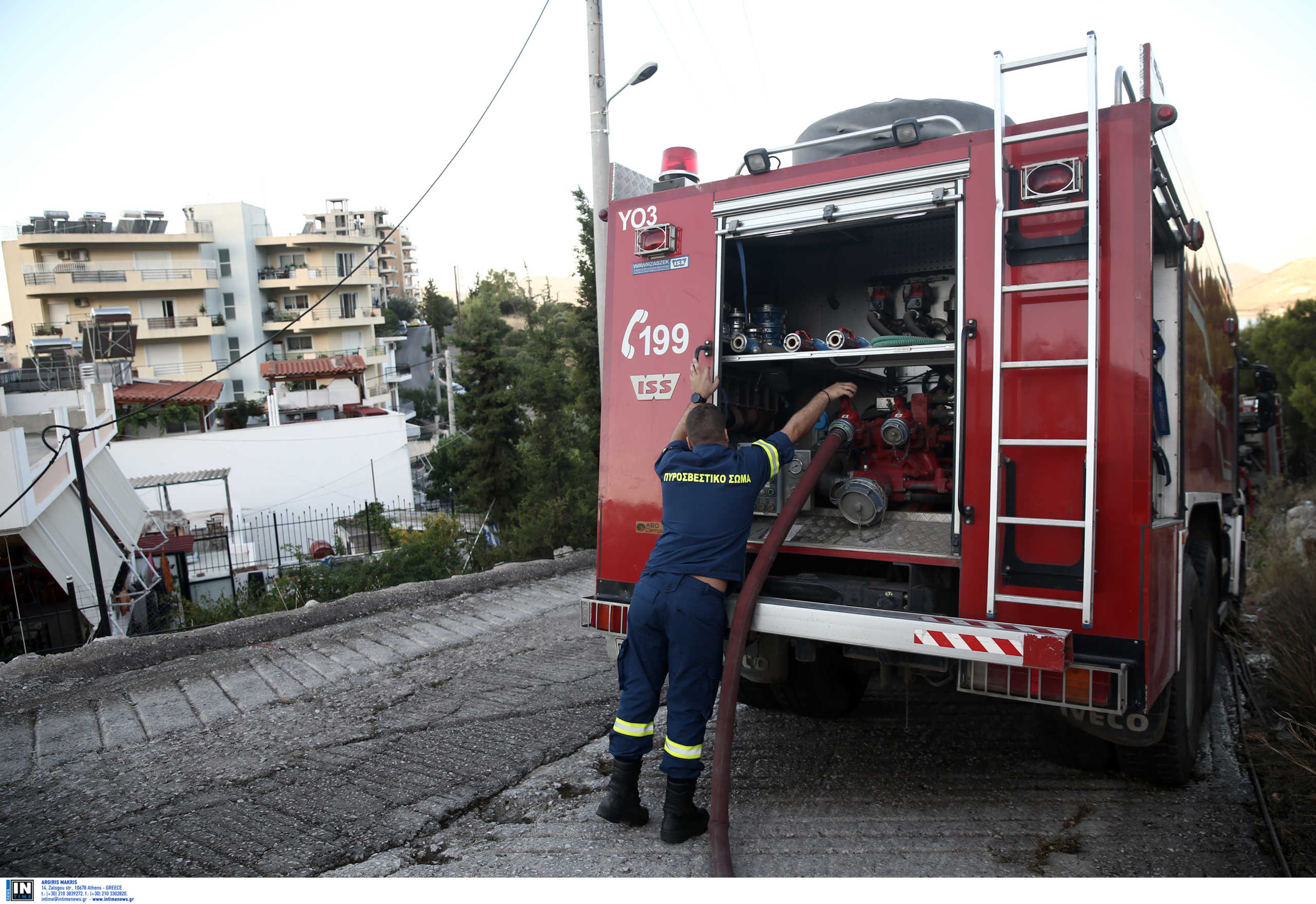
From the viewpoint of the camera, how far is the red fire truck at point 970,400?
9.37ft

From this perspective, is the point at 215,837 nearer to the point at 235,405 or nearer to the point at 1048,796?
the point at 1048,796

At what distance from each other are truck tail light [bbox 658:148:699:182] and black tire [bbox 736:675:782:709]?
2790 millimetres

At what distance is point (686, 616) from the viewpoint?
3.30 m

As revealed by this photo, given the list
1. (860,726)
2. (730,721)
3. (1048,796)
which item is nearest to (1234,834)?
(1048,796)

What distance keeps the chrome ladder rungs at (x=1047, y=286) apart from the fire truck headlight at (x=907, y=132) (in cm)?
77

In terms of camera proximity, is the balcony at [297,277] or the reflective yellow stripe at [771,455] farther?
the balcony at [297,277]

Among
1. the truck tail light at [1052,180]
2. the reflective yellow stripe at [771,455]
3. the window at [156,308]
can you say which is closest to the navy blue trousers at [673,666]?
the reflective yellow stripe at [771,455]

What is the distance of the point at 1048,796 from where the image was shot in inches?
142

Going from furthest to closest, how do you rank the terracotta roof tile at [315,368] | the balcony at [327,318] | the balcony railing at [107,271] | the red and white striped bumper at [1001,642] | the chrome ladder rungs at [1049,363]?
the balcony at [327,318], the balcony railing at [107,271], the terracotta roof tile at [315,368], the chrome ladder rungs at [1049,363], the red and white striped bumper at [1001,642]

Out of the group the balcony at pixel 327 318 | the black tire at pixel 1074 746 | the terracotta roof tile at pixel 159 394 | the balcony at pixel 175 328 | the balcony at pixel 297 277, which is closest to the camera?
the black tire at pixel 1074 746

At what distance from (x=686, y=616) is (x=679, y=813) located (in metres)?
0.80

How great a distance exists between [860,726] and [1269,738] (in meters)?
2.15

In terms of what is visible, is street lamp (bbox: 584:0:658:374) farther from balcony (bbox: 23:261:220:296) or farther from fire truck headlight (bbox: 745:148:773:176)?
balcony (bbox: 23:261:220:296)

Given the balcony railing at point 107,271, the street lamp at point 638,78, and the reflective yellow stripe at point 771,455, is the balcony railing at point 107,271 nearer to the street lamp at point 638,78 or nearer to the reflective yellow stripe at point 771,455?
the street lamp at point 638,78
